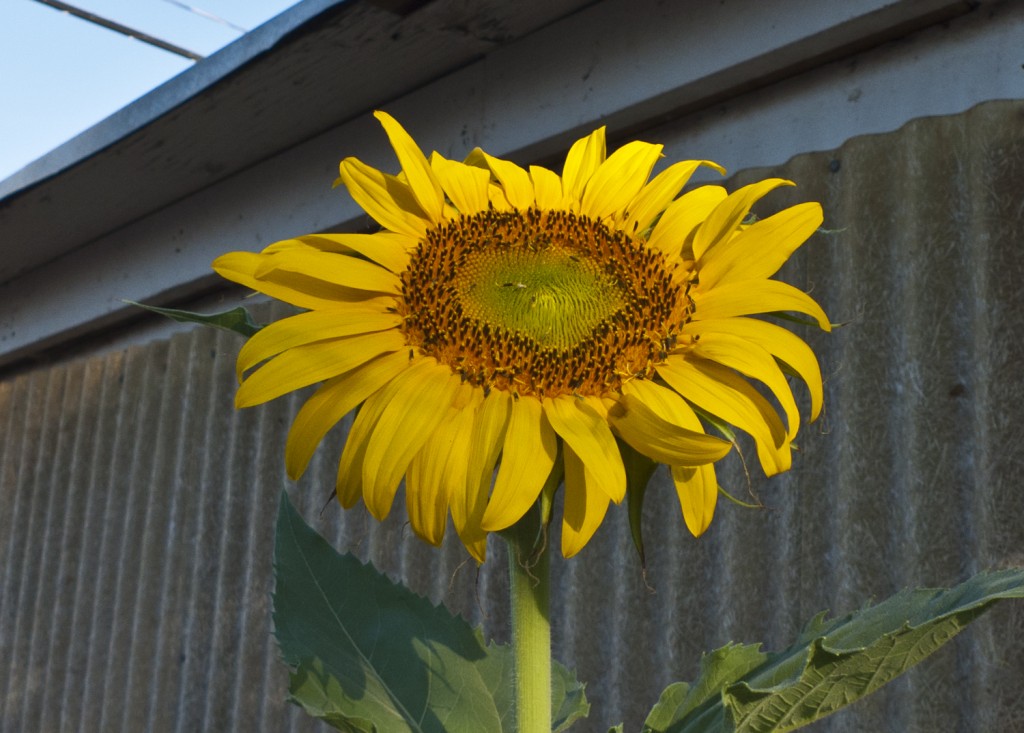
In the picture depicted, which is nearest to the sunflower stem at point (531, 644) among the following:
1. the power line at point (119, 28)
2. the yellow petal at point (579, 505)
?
the yellow petal at point (579, 505)

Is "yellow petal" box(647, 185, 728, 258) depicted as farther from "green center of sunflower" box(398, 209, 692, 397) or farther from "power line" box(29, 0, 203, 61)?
"power line" box(29, 0, 203, 61)

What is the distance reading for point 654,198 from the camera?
63cm

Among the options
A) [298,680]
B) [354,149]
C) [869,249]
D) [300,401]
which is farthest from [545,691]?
[300,401]

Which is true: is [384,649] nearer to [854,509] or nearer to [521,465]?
[521,465]

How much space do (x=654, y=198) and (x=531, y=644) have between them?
0.85 ft

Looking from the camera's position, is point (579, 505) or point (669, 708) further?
point (669, 708)

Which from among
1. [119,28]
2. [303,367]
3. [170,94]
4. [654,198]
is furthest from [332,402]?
[119,28]

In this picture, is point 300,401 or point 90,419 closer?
point 300,401

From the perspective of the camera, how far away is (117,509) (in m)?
3.06

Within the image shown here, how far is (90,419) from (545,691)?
2.99 metres

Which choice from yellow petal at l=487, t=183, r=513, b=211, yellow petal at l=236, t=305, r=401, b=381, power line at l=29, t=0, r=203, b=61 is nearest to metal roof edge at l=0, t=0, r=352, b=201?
power line at l=29, t=0, r=203, b=61

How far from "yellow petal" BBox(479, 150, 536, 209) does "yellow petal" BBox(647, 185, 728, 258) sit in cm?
8

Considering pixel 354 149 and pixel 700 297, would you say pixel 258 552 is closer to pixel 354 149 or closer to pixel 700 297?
pixel 354 149

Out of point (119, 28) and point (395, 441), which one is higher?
point (119, 28)
